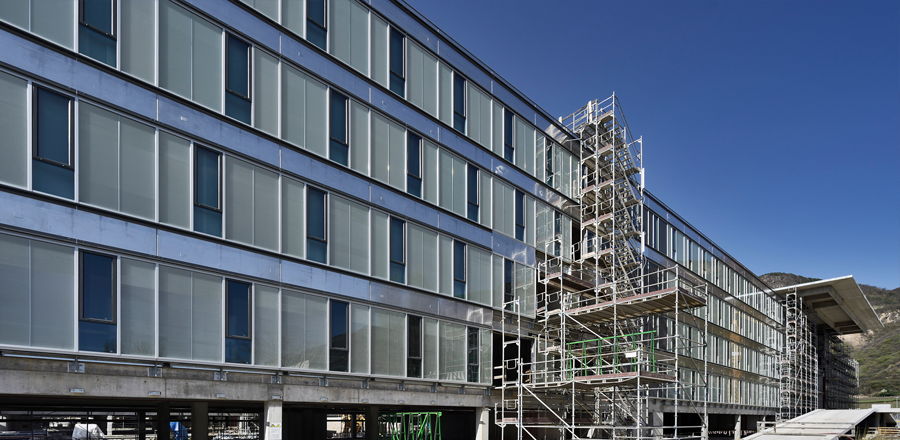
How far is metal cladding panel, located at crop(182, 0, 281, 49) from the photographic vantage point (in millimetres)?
17323

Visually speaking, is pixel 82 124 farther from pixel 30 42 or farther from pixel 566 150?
pixel 566 150

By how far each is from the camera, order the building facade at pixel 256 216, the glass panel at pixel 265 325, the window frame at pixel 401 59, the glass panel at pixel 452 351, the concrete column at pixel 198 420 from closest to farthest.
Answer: the building facade at pixel 256 216, the glass panel at pixel 265 325, the concrete column at pixel 198 420, the window frame at pixel 401 59, the glass panel at pixel 452 351

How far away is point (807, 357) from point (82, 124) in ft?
226

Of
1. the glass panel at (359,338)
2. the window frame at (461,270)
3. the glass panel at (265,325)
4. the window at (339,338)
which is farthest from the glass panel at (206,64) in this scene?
the window frame at (461,270)

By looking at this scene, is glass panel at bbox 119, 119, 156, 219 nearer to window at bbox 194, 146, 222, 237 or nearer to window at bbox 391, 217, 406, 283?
window at bbox 194, 146, 222, 237

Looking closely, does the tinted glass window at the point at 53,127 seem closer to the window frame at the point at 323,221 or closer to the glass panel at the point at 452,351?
the window frame at the point at 323,221

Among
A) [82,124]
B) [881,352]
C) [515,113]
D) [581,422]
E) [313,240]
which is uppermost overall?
[515,113]

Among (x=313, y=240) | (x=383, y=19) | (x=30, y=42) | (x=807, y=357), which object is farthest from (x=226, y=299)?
(x=807, y=357)

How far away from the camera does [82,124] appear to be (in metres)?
14.3

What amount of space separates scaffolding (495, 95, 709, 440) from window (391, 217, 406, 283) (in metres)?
6.07

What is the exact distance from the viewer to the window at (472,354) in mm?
25109

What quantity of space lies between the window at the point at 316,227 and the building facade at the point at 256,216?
0.21ft

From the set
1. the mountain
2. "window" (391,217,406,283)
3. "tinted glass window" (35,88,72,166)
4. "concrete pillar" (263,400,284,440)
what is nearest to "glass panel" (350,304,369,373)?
"window" (391,217,406,283)

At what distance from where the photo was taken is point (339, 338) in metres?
19.9
